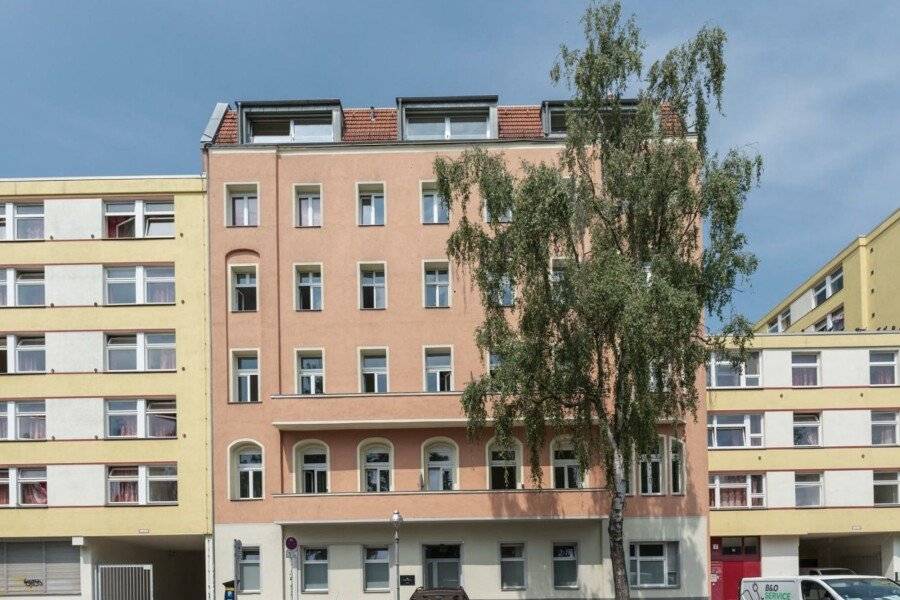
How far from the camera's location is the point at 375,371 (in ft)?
115

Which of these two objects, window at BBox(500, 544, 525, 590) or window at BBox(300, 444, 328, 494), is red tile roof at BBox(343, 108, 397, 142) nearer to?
window at BBox(300, 444, 328, 494)

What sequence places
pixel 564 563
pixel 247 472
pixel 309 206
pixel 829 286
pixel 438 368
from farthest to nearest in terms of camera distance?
1. pixel 829 286
2. pixel 309 206
3. pixel 438 368
4. pixel 247 472
5. pixel 564 563

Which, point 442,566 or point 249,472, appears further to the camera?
point 249,472

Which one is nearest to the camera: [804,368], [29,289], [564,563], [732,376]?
[564,563]

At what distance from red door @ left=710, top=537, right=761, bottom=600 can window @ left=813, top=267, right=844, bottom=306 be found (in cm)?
1949

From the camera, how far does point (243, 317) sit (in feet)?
114

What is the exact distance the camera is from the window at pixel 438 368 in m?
34.8

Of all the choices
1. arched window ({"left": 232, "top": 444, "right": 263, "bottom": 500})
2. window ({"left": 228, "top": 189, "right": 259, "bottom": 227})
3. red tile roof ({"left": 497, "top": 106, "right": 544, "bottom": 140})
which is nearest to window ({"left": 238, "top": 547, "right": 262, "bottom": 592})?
arched window ({"left": 232, "top": 444, "right": 263, "bottom": 500})

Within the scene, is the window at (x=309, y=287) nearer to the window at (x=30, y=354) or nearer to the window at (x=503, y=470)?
the window at (x=503, y=470)

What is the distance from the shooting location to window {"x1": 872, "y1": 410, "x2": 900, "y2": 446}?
42.5 m

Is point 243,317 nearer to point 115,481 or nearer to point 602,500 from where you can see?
point 115,481

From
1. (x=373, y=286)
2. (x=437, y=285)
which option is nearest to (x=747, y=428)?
(x=437, y=285)

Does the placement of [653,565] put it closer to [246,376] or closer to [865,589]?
[865,589]

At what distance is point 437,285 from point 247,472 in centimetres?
876
